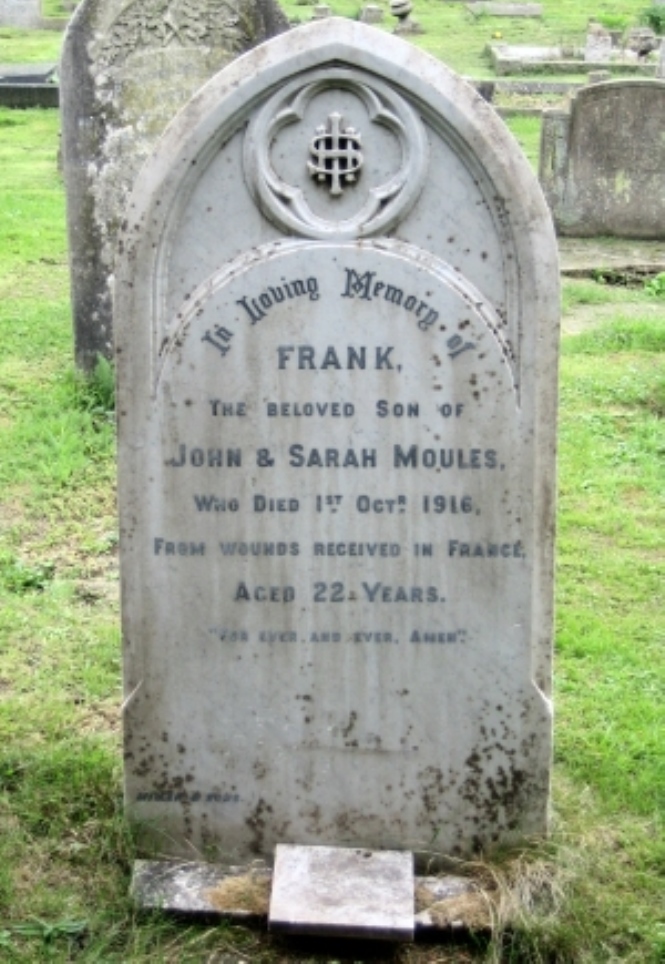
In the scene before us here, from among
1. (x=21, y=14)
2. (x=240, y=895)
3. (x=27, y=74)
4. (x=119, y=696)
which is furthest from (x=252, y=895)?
(x=21, y=14)

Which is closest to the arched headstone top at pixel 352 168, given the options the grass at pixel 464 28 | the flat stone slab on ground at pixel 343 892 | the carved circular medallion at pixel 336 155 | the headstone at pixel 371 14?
the carved circular medallion at pixel 336 155

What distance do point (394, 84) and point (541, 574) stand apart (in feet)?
3.67

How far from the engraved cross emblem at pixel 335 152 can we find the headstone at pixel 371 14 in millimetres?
24911

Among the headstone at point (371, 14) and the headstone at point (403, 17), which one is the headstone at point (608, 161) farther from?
the headstone at point (371, 14)

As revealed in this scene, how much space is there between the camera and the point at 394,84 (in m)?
3.25

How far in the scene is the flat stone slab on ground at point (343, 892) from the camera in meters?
3.17

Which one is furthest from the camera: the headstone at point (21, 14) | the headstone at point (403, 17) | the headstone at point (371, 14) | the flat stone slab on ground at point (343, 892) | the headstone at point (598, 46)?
the headstone at point (21, 14)

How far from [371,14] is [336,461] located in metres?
25.6

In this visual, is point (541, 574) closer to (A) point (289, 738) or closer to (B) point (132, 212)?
(A) point (289, 738)

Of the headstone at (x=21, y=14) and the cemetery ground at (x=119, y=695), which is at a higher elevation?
the headstone at (x=21, y=14)

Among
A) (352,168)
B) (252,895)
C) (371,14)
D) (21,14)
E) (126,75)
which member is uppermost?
(21,14)

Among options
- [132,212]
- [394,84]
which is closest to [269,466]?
[132,212]

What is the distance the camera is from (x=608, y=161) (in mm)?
10938

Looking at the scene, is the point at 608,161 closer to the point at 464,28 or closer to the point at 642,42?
the point at 642,42
